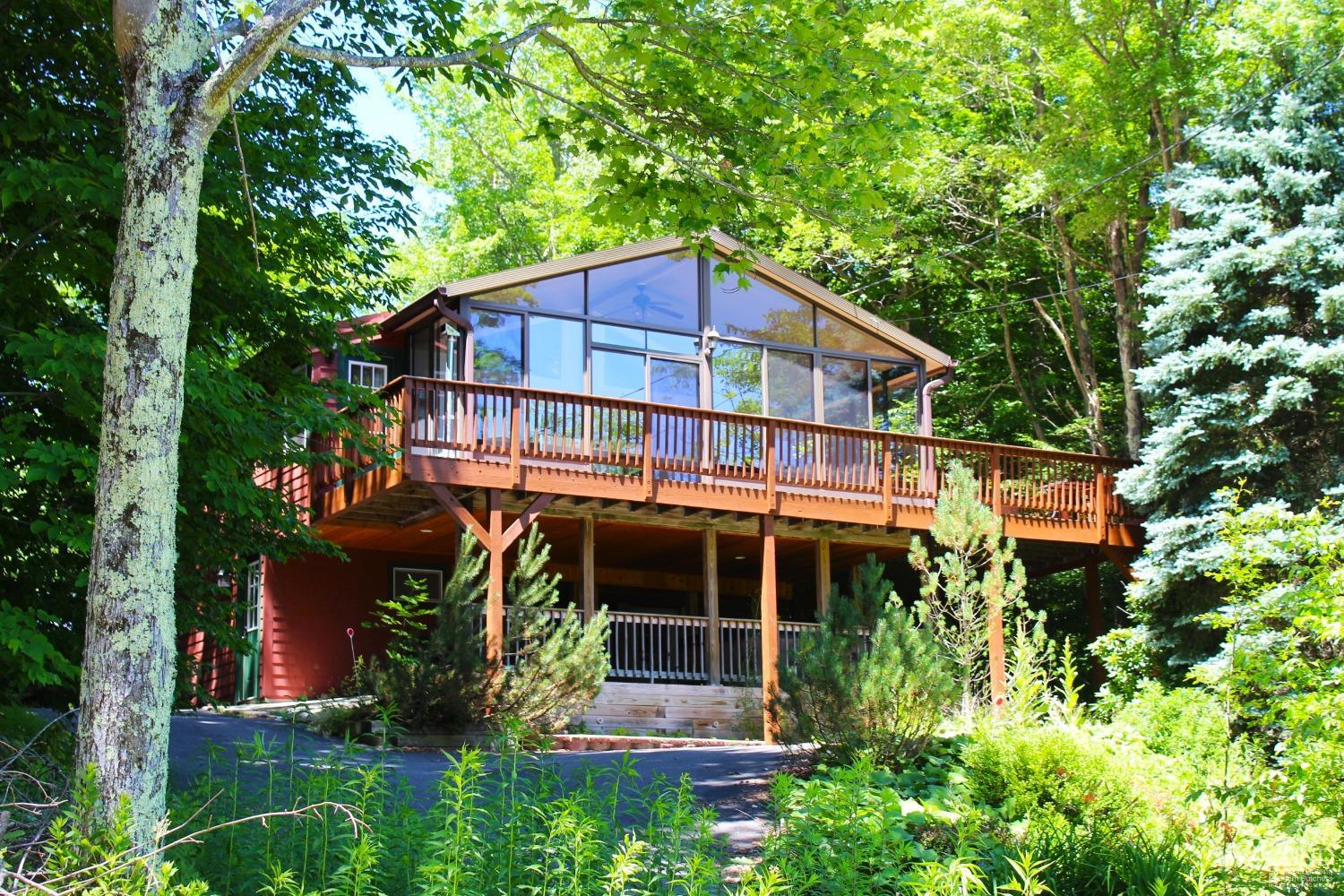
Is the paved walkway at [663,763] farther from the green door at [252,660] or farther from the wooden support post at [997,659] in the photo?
the wooden support post at [997,659]

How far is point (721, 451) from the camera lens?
17.7 m

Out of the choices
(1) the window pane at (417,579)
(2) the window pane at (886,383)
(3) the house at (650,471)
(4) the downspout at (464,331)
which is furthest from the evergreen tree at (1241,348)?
(1) the window pane at (417,579)

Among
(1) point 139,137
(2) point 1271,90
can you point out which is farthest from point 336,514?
(2) point 1271,90

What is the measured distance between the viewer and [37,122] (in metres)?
8.20

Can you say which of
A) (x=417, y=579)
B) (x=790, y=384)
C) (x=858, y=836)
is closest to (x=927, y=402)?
(x=790, y=384)

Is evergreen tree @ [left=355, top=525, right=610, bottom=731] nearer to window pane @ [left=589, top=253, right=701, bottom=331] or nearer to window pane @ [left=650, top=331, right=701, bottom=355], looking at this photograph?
window pane @ [left=589, top=253, right=701, bottom=331]

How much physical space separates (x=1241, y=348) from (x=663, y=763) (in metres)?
9.83

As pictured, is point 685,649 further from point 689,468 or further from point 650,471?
point 650,471

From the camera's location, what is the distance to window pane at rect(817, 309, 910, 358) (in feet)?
68.0

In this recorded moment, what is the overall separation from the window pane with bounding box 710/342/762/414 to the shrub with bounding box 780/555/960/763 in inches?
367

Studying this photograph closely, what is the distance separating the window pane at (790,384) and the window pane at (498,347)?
400 centimetres

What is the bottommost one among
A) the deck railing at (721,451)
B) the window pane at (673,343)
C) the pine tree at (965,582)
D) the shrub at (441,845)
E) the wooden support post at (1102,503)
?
the shrub at (441,845)

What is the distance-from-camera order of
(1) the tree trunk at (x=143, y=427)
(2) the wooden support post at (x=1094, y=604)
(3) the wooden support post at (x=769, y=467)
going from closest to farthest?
(1) the tree trunk at (x=143, y=427) < (3) the wooden support post at (x=769, y=467) < (2) the wooden support post at (x=1094, y=604)

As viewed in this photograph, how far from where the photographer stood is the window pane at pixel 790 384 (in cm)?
2023
